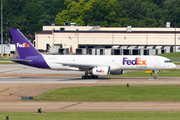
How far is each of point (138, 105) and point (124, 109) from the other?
2.28m

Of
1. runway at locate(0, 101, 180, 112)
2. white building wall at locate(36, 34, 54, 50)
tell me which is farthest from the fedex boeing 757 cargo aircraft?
white building wall at locate(36, 34, 54, 50)

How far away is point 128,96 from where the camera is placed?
34.1 m

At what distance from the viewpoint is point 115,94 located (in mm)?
35250

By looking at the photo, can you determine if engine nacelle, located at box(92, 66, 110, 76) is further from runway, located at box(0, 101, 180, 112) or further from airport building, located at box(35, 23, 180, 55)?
airport building, located at box(35, 23, 180, 55)

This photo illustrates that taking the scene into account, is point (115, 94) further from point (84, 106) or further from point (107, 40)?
point (107, 40)

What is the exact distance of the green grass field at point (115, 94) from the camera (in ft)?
108

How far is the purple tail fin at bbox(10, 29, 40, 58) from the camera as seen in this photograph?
54.3 m

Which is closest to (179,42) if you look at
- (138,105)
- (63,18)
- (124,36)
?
(124,36)

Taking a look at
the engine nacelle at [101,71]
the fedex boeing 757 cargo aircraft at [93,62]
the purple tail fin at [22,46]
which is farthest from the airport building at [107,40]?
the engine nacelle at [101,71]
